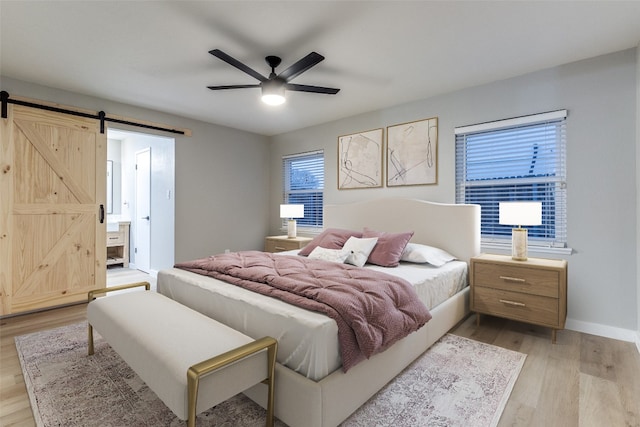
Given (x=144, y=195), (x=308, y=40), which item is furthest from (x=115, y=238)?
(x=308, y=40)

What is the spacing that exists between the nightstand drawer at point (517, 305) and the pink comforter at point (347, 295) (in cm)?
115

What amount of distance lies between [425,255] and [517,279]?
0.78 meters

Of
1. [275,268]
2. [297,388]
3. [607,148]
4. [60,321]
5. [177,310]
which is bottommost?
[60,321]

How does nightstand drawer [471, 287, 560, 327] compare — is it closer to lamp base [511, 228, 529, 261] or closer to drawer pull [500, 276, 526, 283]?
drawer pull [500, 276, 526, 283]

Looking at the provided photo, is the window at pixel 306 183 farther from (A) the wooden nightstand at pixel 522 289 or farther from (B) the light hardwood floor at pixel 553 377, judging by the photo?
(B) the light hardwood floor at pixel 553 377

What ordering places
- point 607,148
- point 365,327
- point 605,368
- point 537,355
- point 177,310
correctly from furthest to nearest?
point 607,148
point 537,355
point 605,368
point 177,310
point 365,327

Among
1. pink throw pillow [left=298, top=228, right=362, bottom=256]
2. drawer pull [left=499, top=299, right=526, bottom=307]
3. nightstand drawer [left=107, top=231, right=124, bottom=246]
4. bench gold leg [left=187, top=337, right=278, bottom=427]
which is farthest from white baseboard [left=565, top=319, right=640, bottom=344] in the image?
nightstand drawer [left=107, top=231, right=124, bottom=246]

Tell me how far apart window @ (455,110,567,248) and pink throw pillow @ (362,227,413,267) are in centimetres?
99

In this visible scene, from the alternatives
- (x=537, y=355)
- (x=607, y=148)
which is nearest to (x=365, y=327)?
(x=537, y=355)

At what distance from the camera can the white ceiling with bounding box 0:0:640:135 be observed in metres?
2.07

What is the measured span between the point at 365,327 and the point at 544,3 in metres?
2.34

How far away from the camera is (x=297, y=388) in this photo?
145 cm

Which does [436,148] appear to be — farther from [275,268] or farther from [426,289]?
[275,268]

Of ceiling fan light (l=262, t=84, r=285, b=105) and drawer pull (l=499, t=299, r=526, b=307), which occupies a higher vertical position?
ceiling fan light (l=262, t=84, r=285, b=105)
